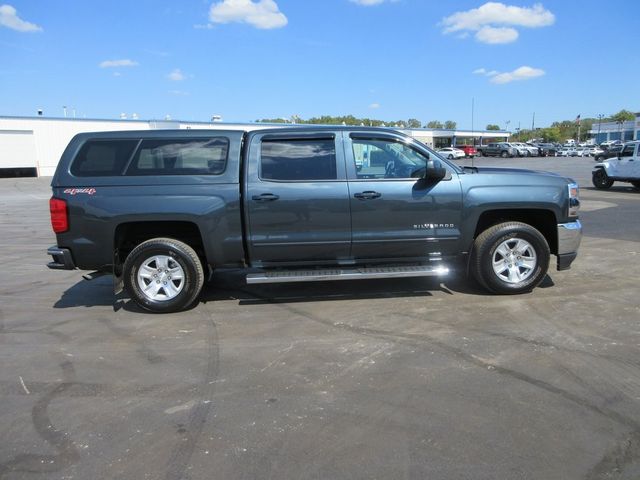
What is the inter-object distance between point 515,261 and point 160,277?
4012mm

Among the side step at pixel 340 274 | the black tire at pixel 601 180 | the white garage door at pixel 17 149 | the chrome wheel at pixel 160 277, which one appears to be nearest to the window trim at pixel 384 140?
the side step at pixel 340 274

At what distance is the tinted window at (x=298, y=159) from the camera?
225 inches

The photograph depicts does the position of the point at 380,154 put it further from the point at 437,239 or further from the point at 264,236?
the point at 264,236

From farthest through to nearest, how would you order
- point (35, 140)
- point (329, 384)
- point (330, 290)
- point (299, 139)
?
point (35, 140) < point (330, 290) < point (299, 139) < point (329, 384)

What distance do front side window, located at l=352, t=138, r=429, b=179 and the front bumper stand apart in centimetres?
176

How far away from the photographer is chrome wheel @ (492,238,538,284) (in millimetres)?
5962

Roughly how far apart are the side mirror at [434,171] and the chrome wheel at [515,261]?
112 cm

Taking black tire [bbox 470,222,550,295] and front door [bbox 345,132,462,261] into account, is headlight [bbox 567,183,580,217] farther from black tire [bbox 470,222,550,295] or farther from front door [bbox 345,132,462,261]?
front door [bbox 345,132,462,261]

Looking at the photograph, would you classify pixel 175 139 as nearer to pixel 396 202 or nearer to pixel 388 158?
pixel 388 158

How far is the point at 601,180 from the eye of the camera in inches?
818

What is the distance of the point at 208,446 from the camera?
10.2 ft

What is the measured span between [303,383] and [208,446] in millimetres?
984

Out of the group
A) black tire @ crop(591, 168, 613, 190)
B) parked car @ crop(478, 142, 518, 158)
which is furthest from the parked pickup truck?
parked car @ crop(478, 142, 518, 158)

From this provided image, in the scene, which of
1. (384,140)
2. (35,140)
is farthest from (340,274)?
(35,140)
